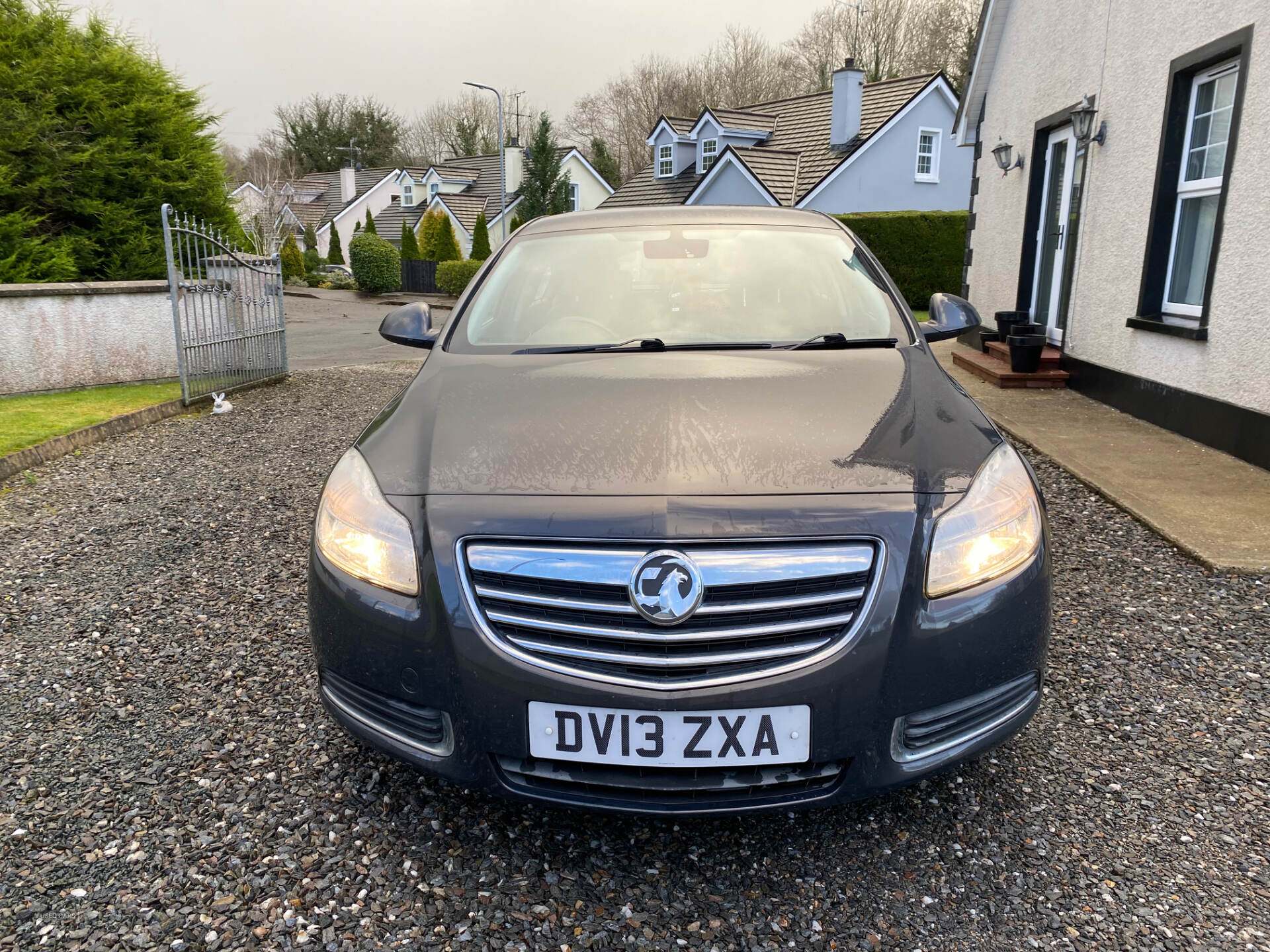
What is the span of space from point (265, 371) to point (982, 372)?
770cm

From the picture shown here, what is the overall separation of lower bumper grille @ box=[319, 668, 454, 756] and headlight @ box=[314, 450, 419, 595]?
0.28 m

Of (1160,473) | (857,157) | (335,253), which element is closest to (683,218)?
(1160,473)

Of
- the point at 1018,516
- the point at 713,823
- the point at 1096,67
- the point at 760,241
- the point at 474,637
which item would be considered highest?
the point at 1096,67

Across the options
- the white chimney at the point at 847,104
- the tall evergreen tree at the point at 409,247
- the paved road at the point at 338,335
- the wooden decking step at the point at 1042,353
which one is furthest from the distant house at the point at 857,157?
the wooden decking step at the point at 1042,353

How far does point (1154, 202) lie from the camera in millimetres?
7121

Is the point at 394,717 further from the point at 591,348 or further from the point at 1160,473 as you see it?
the point at 1160,473

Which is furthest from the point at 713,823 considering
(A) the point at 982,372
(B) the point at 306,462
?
(A) the point at 982,372

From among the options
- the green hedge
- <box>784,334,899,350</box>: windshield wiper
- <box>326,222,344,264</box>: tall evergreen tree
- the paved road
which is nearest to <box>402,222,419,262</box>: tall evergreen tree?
the paved road

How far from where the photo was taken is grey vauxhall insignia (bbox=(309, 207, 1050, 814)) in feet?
6.18

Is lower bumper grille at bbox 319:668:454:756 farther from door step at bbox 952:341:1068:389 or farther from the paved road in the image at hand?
door step at bbox 952:341:1068:389

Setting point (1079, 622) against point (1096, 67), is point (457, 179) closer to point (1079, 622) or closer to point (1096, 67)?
point (1096, 67)

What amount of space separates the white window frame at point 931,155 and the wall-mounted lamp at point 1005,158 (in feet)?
59.2

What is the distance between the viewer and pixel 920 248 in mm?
22047

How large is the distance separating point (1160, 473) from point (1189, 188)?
9.03 ft
